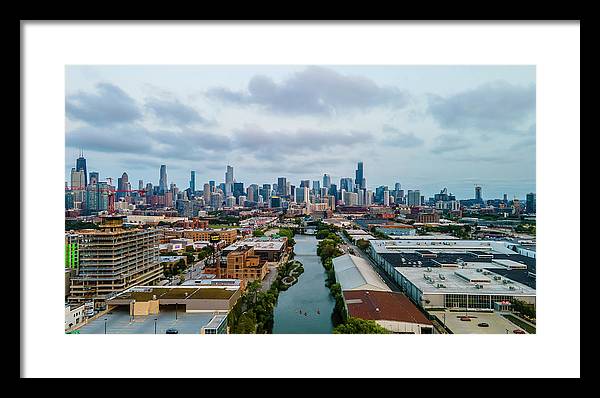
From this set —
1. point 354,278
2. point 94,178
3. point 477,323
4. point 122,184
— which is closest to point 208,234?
point 122,184

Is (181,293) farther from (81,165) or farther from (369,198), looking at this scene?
(369,198)

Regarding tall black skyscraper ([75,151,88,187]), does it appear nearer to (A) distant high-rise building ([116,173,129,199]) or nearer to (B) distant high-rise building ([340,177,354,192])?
(A) distant high-rise building ([116,173,129,199])

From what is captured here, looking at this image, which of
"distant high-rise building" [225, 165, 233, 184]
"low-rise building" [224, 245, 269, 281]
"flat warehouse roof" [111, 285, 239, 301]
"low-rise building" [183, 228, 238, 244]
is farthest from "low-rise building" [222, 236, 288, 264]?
"flat warehouse roof" [111, 285, 239, 301]

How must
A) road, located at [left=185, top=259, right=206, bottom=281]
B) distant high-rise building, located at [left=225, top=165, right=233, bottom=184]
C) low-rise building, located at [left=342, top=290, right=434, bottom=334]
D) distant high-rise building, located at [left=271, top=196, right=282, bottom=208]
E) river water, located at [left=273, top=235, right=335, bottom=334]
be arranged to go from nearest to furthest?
1. low-rise building, located at [left=342, top=290, right=434, bottom=334]
2. river water, located at [left=273, top=235, right=335, bottom=334]
3. road, located at [left=185, top=259, right=206, bottom=281]
4. distant high-rise building, located at [left=225, top=165, right=233, bottom=184]
5. distant high-rise building, located at [left=271, top=196, right=282, bottom=208]

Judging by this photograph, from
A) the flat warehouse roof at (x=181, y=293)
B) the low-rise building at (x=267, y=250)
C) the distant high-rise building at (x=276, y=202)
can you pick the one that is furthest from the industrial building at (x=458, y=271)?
the distant high-rise building at (x=276, y=202)
